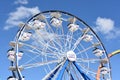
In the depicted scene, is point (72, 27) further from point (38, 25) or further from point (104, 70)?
point (104, 70)

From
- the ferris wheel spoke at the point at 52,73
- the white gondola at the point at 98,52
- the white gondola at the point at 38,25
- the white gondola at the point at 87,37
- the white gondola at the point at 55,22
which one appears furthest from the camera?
the white gondola at the point at 87,37

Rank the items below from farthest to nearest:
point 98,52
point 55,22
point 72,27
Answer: point 98,52 < point 72,27 < point 55,22

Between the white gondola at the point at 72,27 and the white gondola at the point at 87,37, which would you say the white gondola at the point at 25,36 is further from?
the white gondola at the point at 87,37

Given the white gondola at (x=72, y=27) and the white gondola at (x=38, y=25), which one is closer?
the white gondola at (x=38, y=25)

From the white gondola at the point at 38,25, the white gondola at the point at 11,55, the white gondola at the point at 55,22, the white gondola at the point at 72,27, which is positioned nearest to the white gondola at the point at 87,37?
the white gondola at the point at 72,27

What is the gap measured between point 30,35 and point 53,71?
3485 millimetres

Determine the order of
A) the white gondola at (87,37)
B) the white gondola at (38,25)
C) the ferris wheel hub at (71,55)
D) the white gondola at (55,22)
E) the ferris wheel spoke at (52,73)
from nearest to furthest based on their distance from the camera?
the ferris wheel spoke at (52,73) → the white gondola at (38,25) → the ferris wheel hub at (71,55) → the white gondola at (55,22) → the white gondola at (87,37)

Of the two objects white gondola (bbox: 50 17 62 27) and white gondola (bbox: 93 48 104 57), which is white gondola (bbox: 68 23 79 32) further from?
white gondola (bbox: 93 48 104 57)

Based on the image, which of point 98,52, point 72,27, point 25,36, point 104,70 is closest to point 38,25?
point 25,36

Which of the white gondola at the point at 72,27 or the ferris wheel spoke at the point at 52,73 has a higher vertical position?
the white gondola at the point at 72,27

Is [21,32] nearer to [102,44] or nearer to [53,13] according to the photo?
[53,13]

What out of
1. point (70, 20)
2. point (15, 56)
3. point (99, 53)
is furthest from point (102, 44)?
point (15, 56)

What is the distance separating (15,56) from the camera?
3191 cm

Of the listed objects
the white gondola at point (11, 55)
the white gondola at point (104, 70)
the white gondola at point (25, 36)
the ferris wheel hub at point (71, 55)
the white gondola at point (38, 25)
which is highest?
the white gondola at point (38, 25)
